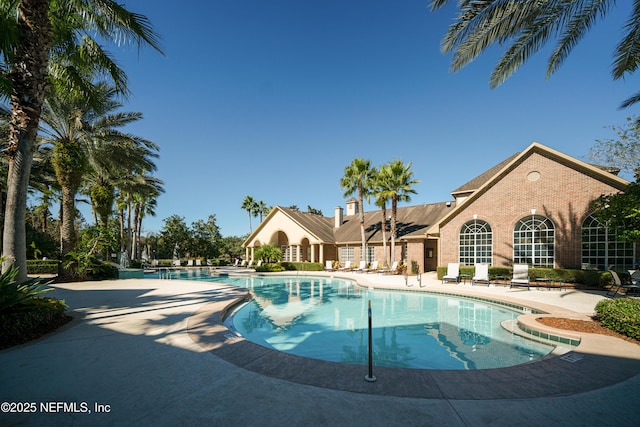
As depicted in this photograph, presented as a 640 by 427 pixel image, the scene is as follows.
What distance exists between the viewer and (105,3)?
833 centimetres

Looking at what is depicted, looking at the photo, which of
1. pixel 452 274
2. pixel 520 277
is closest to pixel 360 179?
pixel 452 274

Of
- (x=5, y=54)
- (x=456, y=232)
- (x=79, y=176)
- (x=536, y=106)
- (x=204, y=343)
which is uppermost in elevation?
(x=536, y=106)

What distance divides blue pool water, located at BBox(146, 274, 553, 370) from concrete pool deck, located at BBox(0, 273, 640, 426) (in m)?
1.55

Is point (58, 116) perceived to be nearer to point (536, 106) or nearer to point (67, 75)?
point (67, 75)

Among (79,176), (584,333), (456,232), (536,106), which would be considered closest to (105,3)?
(79,176)

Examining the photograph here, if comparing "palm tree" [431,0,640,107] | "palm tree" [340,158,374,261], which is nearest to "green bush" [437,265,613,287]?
"palm tree" [431,0,640,107]

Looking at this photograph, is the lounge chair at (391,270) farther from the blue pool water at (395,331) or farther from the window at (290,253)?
the window at (290,253)

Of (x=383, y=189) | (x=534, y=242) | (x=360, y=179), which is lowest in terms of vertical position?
(x=534, y=242)

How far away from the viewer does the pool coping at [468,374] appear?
3992mm

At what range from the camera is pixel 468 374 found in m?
4.56

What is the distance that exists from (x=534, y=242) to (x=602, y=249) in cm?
298

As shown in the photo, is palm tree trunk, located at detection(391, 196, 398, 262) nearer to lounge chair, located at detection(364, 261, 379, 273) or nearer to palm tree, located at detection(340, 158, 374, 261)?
lounge chair, located at detection(364, 261, 379, 273)

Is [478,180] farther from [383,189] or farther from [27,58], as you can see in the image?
[27,58]

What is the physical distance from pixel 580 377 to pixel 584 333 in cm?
301
